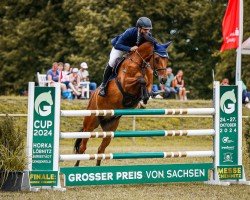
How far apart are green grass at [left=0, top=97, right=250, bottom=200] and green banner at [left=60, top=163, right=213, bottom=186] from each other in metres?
0.11

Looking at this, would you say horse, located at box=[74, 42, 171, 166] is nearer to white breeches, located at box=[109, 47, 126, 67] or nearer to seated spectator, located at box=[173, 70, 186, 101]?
white breeches, located at box=[109, 47, 126, 67]

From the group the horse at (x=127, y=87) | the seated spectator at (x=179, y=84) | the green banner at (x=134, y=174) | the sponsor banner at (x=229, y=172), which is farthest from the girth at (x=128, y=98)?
the seated spectator at (x=179, y=84)

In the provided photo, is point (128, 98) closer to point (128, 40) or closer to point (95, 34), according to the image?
point (128, 40)

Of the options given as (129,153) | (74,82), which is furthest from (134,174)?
(74,82)

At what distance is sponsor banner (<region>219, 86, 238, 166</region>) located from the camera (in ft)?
39.0

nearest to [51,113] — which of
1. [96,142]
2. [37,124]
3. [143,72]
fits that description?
[37,124]

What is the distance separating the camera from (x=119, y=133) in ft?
37.1

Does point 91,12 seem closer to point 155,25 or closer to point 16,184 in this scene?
point 155,25

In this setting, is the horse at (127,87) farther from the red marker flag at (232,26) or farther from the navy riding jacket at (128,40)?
the red marker flag at (232,26)

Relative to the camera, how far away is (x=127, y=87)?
1371 centimetres

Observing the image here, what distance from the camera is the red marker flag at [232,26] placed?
2173 centimetres

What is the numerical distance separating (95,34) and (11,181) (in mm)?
23334

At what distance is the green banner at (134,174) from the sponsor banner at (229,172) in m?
0.16

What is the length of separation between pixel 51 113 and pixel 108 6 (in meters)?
24.4
